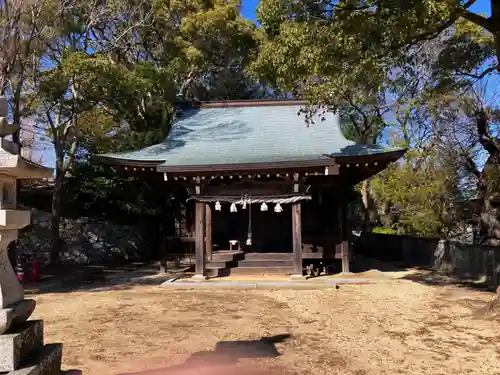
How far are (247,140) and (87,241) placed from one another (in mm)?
8691

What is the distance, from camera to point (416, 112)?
21.1 m

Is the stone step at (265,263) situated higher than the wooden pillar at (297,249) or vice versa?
the wooden pillar at (297,249)

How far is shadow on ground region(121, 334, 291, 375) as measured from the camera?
5.29 meters

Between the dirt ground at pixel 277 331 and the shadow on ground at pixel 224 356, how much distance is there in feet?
0.05

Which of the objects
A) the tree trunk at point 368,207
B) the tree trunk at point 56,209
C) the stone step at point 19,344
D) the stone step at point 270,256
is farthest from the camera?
the tree trunk at point 368,207

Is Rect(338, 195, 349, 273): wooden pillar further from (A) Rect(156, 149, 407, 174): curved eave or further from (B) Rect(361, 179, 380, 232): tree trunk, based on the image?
(B) Rect(361, 179, 380, 232): tree trunk

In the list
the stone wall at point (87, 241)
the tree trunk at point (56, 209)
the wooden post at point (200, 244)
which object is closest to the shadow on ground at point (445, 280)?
the wooden post at point (200, 244)

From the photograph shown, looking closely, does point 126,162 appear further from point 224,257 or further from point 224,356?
point 224,356

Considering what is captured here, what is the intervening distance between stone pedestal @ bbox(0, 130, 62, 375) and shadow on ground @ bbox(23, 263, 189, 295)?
835 cm

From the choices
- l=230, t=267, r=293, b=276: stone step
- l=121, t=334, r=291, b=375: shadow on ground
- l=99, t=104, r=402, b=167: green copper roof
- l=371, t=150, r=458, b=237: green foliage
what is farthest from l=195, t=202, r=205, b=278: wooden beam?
l=371, t=150, r=458, b=237: green foliage

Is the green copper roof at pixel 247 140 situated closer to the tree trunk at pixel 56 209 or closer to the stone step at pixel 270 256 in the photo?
the stone step at pixel 270 256

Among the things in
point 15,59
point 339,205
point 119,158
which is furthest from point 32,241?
point 339,205

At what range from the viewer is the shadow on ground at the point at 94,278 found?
12195 millimetres

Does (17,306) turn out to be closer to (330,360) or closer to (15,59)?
(330,360)
